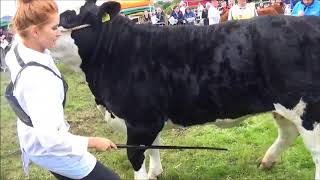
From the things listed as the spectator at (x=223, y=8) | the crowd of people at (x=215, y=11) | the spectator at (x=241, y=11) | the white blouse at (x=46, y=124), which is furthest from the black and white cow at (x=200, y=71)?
the spectator at (x=223, y=8)

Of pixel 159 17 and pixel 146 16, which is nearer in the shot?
pixel 159 17

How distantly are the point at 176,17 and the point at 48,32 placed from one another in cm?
477

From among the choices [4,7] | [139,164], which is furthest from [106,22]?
[4,7]

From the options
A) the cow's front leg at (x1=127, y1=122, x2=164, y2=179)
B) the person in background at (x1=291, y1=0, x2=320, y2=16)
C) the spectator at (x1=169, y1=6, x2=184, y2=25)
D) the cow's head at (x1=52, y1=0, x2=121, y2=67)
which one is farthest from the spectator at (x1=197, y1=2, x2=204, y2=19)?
the cow's front leg at (x1=127, y1=122, x2=164, y2=179)

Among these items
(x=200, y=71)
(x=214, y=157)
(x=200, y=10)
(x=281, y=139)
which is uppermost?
(x=200, y=71)

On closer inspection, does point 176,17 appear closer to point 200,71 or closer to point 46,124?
point 200,71

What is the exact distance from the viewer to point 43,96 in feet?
8.07

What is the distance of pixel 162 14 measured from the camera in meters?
7.57

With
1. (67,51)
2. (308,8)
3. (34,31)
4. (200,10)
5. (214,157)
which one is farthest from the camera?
(200,10)

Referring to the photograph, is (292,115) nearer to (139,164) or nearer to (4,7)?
(139,164)

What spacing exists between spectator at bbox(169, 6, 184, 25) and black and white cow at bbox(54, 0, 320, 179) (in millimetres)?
2738

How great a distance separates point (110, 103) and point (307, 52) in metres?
1.69

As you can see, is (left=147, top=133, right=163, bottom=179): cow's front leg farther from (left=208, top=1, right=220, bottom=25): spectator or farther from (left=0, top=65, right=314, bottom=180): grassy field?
(left=208, top=1, right=220, bottom=25): spectator

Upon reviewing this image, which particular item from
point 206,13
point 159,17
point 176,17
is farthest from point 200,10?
point 159,17
